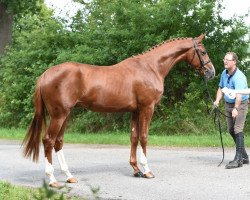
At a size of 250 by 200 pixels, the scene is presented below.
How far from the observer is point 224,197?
267 inches

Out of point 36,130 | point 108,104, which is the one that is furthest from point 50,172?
point 108,104

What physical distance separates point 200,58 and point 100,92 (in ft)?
7.01

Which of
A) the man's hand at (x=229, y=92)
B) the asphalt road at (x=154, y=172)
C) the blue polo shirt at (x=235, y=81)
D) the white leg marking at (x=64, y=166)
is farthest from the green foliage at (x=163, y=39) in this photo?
the white leg marking at (x=64, y=166)

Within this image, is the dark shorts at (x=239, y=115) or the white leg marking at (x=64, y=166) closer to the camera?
the white leg marking at (x=64, y=166)

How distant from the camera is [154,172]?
361 inches

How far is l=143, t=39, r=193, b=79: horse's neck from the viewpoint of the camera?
9.10 m

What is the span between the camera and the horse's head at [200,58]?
9.38 m

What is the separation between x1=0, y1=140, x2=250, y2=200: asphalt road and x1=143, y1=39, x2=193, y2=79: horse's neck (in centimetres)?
185

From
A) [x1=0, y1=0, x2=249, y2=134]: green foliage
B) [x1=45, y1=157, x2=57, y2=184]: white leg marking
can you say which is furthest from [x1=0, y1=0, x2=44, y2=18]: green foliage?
[x1=45, y1=157, x2=57, y2=184]: white leg marking

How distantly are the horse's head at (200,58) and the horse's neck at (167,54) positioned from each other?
0.33ft

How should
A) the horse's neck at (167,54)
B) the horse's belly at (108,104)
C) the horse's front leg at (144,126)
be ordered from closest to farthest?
the horse's belly at (108,104)
the horse's front leg at (144,126)
the horse's neck at (167,54)

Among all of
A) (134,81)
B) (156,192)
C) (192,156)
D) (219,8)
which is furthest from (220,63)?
(156,192)

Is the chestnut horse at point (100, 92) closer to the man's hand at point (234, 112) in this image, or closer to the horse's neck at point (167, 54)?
the horse's neck at point (167, 54)

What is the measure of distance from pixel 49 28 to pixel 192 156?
10.7 m
